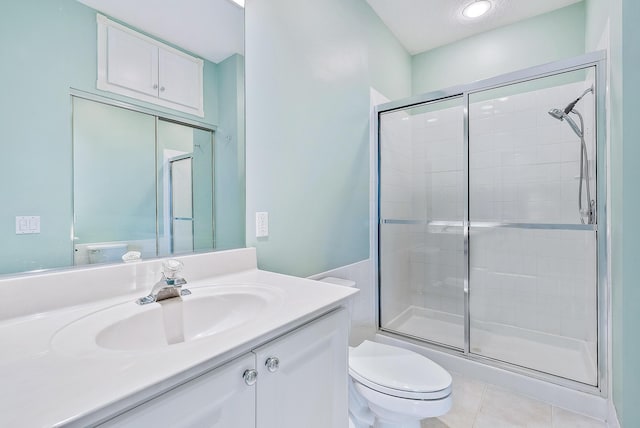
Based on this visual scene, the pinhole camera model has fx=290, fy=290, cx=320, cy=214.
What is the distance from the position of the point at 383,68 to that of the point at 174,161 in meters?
1.90

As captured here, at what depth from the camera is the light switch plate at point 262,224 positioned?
1315mm

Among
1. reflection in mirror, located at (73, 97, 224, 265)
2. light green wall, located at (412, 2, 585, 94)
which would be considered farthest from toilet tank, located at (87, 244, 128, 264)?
light green wall, located at (412, 2, 585, 94)

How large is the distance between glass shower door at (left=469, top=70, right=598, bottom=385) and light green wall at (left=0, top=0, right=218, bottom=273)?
209 centimetres

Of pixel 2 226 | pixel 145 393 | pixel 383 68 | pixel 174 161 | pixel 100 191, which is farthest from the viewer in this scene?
pixel 383 68

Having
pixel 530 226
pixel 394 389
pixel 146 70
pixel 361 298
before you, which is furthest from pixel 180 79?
pixel 530 226

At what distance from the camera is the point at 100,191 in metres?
0.90

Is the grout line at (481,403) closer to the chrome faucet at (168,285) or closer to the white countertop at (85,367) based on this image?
the white countertop at (85,367)

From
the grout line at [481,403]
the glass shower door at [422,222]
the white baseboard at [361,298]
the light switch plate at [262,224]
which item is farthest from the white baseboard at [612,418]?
the light switch plate at [262,224]

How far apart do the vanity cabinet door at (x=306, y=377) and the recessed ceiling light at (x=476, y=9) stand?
7.84 ft

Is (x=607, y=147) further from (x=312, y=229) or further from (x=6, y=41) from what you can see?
(x=6, y=41)

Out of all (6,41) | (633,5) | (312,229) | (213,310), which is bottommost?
(213,310)

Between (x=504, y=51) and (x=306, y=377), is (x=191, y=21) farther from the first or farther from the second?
(x=504, y=51)

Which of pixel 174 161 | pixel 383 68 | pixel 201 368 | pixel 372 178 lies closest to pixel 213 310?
pixel 201 368

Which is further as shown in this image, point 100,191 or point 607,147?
point 607,147
